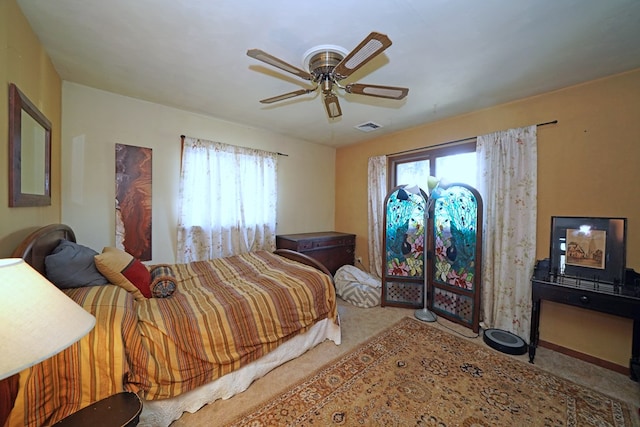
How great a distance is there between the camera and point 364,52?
1.27 m

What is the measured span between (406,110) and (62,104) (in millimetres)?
3546

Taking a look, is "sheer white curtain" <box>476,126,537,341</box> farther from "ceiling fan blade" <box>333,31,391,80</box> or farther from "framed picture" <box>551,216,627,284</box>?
"ceiling fan blade" <box>333,31,391,80</box>

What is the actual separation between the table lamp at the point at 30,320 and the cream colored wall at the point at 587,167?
343 cm

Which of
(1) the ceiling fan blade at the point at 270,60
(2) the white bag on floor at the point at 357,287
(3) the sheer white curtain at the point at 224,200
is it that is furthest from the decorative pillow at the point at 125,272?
(2) the white bag on floor at the point at 357,287

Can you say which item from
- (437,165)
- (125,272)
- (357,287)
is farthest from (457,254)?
(125,272)

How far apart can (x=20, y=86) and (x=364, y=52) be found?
2.04 meters

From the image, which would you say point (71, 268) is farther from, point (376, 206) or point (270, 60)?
point (376, 206)

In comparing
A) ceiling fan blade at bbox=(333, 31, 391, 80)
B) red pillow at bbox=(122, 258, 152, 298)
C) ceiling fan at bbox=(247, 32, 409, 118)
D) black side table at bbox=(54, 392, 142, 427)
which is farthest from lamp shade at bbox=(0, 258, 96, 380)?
ceiling fan blade at bbox=(333, 31, 391, 80)

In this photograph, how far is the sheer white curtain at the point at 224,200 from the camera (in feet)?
9.82

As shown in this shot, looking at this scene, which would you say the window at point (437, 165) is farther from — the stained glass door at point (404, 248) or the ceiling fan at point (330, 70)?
the ceiling fan at point (330, 70)

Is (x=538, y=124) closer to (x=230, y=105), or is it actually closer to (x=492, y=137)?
(x=492, y=137)

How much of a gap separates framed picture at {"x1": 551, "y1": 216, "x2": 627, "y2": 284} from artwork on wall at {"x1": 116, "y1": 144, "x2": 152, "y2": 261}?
4.16m

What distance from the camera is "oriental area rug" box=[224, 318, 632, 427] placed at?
1546 millimetres

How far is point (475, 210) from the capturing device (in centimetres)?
267
